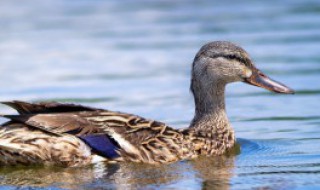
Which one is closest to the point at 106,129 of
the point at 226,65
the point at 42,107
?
the point at 42,107

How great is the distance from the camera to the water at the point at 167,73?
1133 centimetres

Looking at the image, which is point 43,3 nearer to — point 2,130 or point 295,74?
point 295,74

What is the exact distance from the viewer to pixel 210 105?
1297 centimetres

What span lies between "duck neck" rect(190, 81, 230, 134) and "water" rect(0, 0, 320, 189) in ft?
1.47

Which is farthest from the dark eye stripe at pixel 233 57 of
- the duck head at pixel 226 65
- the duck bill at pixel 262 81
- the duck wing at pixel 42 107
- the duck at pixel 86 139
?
the duck wing at pixel 42 107

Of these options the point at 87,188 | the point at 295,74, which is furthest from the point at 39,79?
the point at 87,188

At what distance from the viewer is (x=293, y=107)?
14.9 m

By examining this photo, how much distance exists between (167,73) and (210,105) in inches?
185

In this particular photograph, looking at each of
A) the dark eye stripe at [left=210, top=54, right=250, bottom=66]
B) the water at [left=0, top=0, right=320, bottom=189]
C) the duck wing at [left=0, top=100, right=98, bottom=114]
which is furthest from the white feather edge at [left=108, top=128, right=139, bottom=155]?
the dark eye stripe at [left=210, top=54, right=250, bottom=66]

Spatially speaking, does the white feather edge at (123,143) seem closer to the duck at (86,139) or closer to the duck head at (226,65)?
the duck at (86,139)

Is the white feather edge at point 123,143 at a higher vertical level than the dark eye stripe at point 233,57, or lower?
lower

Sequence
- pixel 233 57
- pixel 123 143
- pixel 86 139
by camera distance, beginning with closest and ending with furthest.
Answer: pixel 86 139, pixel 123 143, pixel 233 57

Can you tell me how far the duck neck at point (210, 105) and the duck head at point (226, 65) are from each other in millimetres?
114

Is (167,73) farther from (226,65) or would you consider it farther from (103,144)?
(103,144)
